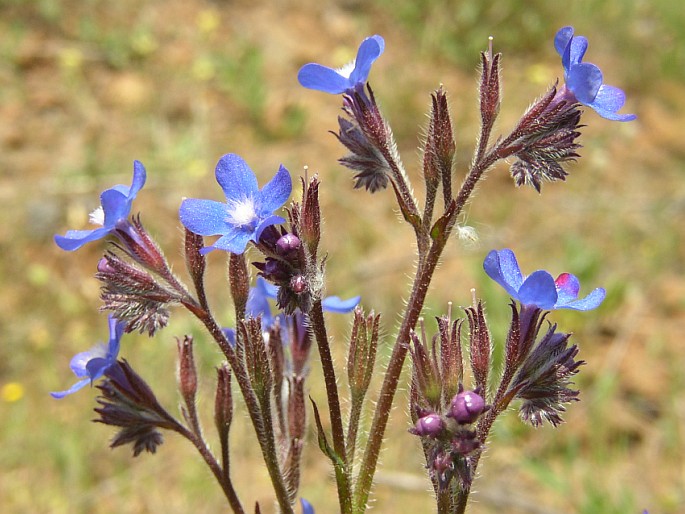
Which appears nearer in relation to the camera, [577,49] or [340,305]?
[577,49]

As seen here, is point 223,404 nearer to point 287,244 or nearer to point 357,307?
point 357,307

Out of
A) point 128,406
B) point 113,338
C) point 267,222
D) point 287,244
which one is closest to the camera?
point 267,222

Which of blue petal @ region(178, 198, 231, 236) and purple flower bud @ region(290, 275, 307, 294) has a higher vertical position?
blue petal @ region(178, 198, 231, 236)

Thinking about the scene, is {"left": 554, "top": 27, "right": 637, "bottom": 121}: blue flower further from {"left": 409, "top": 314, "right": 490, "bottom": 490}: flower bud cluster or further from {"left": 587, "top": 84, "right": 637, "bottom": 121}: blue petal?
{"left": 409, "top": 314, "right": 490, "bottom": 490}: flower bud cluster

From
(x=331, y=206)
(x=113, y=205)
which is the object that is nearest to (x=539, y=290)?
(x=113, y=205)

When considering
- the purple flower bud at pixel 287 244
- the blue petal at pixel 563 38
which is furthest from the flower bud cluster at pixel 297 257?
the blue petal at pixel 563 38

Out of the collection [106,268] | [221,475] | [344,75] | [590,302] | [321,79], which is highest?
[344,75]

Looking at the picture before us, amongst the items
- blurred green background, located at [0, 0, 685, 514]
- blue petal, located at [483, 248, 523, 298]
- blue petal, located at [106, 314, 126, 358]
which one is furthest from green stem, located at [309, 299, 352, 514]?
blurred green background, located at [0, 0, 685, 514]

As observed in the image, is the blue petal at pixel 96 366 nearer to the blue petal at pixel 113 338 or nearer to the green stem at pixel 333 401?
the blue petal at pixel 113 338
